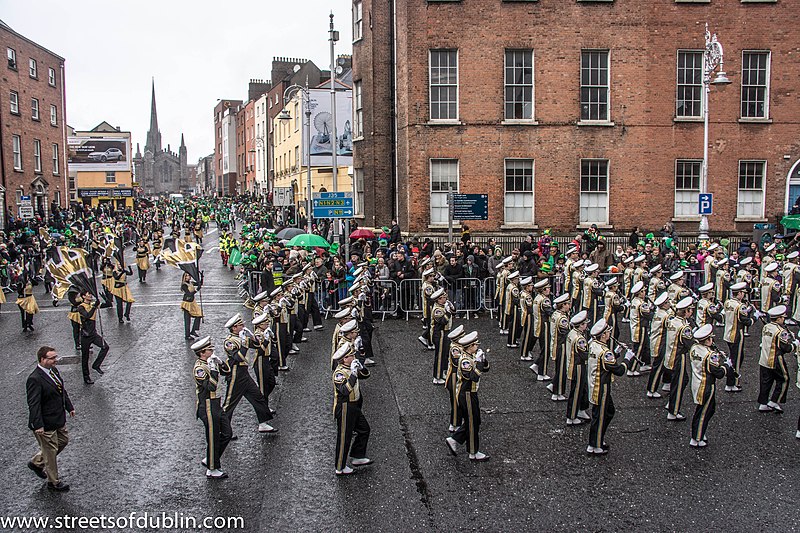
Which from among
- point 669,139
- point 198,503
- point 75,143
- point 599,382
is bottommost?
point 198,503

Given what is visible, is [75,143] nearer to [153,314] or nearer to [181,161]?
[153,314]

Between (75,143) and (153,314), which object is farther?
(75,143)

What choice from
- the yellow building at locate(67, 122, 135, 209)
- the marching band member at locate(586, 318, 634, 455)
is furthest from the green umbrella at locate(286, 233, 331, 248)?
the yellow building at locate(67, 122, 135, 209)

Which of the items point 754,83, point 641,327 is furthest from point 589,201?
point 641,327

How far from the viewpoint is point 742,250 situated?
22.0 m

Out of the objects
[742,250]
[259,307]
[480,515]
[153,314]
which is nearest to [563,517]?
[480,515]

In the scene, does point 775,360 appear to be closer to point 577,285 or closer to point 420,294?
point 577,285

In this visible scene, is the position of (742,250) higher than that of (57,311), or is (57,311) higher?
(742,250)

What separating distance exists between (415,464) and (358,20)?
79.3 feet

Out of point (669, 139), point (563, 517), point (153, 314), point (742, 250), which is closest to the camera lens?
point (563, 517)

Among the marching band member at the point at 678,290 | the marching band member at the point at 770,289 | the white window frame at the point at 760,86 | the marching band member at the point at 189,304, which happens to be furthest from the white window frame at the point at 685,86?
the marching band member at the point at 189,304

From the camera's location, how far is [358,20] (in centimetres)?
2944

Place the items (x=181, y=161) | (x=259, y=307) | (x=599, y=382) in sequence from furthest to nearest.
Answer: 1. (x=181, y=161)
2. (x=259, y=307)
3. (x=599, y=382)

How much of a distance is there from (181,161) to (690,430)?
17871cm
